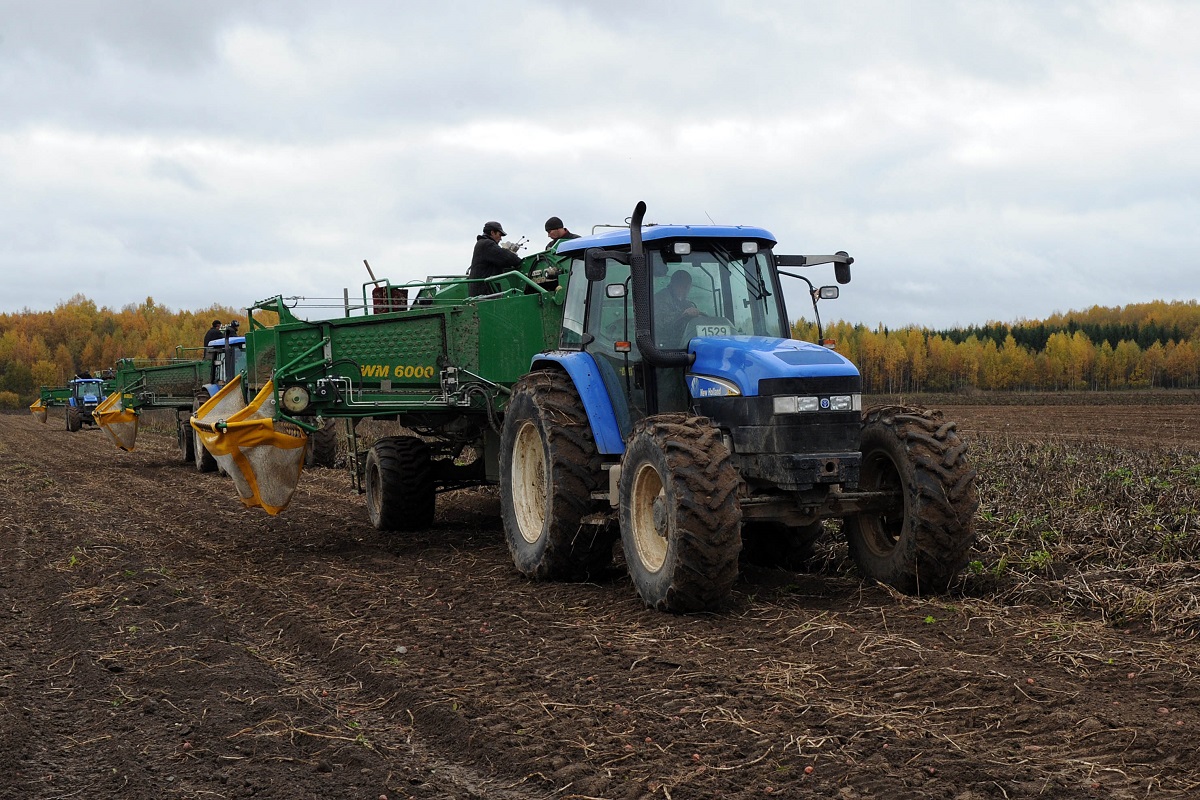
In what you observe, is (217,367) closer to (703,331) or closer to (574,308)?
(574,308)

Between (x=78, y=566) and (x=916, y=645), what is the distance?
676 centimetres

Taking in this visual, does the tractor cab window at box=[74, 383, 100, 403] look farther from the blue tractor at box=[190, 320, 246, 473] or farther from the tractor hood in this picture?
the tractor hood

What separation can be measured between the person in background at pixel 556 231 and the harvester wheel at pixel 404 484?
2.43 m

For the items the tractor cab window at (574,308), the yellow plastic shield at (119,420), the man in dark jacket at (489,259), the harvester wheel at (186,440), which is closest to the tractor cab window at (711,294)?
the tractor cab window at (574,308)

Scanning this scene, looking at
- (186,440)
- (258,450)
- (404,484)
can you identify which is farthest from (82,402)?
(258,450)

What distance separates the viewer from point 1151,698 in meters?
4.85

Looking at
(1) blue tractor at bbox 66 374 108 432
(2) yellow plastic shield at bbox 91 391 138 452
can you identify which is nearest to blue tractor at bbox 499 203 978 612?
(2) yellow plastic shield at bbox 91 391 138 452

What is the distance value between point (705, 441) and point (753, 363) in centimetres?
67

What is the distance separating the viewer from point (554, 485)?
768 cm

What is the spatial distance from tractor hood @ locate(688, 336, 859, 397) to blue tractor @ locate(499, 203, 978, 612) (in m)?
0.01

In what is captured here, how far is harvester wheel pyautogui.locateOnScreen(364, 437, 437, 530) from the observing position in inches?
439

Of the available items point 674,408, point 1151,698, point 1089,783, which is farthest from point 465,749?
point 674,408

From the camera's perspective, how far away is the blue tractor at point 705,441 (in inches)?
261

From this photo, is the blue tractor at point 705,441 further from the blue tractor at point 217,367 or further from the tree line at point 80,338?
the tree line at point 80,338
